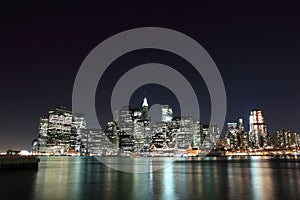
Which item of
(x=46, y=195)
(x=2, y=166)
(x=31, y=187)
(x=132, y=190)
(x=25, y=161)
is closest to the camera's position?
(x=46, y=195)

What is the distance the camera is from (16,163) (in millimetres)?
67312

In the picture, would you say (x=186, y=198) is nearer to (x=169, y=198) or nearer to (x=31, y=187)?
(x=169, y=198)

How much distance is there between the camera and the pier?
64188 millimetres

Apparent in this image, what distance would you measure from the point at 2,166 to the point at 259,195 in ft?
171

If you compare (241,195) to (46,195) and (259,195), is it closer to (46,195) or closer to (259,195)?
(259,195)

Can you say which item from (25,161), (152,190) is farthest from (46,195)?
(25,161)

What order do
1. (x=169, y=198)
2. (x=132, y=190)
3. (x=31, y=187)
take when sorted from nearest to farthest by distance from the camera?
(x=169, y=198) → (x=132, y=190) → (x=31, y=187)

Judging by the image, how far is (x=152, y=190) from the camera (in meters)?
35.4

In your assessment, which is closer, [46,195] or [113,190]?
[46,195]

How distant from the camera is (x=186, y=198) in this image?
29844 mm

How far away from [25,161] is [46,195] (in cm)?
4334

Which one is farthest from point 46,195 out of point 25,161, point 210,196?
point 25,161

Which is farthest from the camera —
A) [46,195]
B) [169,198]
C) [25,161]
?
[25,161]

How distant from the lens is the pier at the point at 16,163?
6419 centimetres
